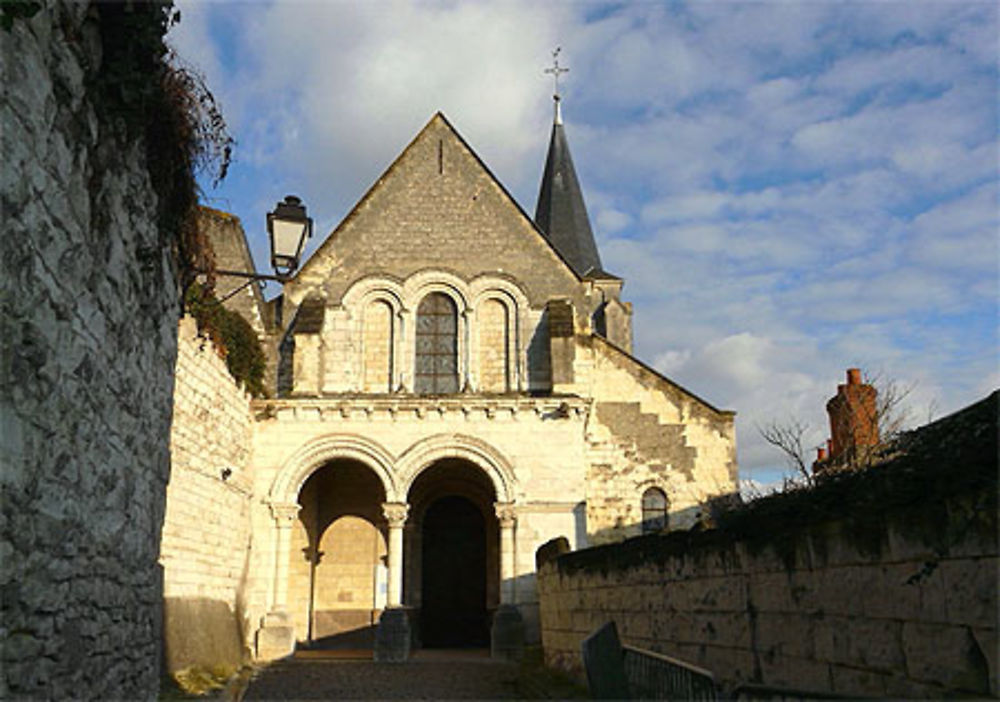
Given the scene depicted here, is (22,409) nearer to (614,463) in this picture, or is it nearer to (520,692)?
(520,692)

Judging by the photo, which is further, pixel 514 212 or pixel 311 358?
pixel 514 212

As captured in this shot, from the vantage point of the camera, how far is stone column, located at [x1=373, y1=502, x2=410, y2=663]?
14344 millimetres

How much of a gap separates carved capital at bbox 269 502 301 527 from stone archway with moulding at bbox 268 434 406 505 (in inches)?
2.1

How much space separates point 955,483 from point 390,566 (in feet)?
40.6

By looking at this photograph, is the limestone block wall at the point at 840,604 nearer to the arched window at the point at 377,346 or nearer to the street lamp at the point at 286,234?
the street lamp at the point at 286,234

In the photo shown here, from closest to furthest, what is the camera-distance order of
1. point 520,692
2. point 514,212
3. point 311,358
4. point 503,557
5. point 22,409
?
1. point 22,409
2. point 520,692
3. point 503,557
4. point 311,358
5. point 514,212

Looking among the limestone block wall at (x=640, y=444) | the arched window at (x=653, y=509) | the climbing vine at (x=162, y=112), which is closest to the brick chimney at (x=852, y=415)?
the limestone block wall at (x=640, y=444)

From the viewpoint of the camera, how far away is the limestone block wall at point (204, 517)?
34.1 feet

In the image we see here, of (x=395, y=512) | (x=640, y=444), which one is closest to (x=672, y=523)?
(x=640, y=444)

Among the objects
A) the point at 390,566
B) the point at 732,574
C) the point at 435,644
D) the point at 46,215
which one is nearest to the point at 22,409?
the point at 46,215

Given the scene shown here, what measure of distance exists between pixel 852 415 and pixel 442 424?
29.2 feet

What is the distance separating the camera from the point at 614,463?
691 inches

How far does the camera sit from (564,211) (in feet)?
105

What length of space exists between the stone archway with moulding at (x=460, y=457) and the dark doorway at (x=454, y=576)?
2975 mm
